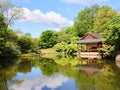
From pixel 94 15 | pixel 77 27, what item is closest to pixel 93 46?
pixel 77 27

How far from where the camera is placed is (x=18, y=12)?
37250 mm

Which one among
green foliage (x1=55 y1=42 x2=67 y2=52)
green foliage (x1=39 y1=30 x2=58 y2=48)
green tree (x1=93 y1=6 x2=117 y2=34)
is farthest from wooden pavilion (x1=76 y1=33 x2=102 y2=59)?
green foliage (x1=39 y1=30 x2=58 y2=48)

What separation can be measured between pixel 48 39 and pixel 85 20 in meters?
11.8

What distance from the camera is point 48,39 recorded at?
61.9 m

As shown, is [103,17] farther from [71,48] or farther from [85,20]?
[71,48]

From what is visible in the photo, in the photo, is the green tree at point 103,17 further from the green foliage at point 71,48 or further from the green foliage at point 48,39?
the green foliage at point 48,39

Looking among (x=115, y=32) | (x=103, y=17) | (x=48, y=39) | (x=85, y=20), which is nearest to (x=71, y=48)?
(x=103, y=17)

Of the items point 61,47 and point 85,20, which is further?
point 85,20

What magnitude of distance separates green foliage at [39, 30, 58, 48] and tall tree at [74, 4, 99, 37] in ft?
22.2

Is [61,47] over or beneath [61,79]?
over

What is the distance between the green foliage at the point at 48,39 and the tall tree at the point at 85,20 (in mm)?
6780

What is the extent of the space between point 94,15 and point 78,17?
15.6 feet

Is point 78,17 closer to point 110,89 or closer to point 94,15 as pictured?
point 94,15

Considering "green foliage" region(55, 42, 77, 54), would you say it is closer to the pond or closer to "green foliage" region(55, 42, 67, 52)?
"green foliage" region(55, 42, 67, 52)
